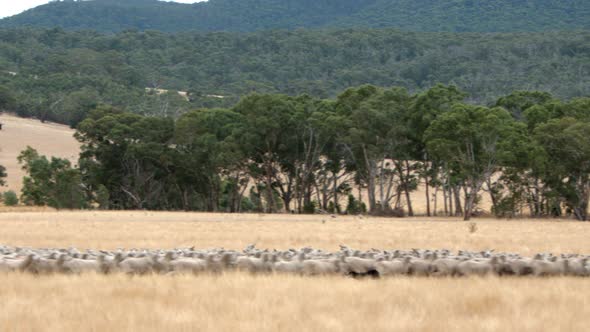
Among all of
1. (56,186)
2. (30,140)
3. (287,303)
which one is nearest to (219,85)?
(30,140)

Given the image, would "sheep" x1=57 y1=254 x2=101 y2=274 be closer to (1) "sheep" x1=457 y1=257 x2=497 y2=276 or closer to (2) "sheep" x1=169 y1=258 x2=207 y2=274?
(2) "sheep" x1=169 y1=258 x2=207 y2=274

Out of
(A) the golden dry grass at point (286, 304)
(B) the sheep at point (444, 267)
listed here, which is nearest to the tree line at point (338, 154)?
(B) the sheep at point (444, 267)

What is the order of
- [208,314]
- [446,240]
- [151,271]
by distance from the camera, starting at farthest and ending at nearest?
[446,240]
[151,271]
[208,314]

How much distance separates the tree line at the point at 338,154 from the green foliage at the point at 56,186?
99mm

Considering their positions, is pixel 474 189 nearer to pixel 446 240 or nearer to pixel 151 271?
pixel 446 240

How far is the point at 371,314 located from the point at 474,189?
4240cm

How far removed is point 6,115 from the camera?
442 feet

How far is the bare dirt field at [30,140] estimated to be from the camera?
111 metres

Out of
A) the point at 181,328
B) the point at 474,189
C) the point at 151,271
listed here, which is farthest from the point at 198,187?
the point at 181,328

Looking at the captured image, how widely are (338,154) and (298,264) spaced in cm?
4976

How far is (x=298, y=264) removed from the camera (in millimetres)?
15094

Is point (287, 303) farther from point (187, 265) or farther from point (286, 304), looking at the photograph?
point (187, 265)

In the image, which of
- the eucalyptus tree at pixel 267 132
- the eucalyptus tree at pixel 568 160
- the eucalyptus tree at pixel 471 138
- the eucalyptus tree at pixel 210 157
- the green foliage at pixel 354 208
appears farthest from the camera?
the green foliage at pixel 354 208

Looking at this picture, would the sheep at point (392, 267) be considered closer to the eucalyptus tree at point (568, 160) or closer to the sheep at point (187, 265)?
the sheep at point (187, 265)
